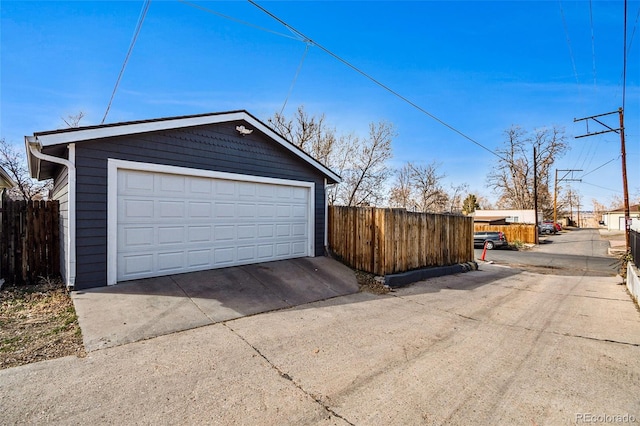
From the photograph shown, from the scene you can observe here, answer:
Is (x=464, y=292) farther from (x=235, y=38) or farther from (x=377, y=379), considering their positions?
(x=235, y=38)

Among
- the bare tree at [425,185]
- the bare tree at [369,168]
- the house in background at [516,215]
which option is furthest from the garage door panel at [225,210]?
the house in background at [516,215]

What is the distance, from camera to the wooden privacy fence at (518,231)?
83.0ft

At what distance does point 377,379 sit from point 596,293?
7.96 metres

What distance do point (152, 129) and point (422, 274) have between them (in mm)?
7650

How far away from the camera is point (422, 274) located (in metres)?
8.75

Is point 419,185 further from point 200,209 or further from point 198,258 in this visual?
point 198,258

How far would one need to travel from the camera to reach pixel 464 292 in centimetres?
739

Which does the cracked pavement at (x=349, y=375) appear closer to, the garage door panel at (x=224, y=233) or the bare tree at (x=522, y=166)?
the garage door panel at (x=224, y=233)

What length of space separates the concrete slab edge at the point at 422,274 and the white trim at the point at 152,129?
4102 millimetres

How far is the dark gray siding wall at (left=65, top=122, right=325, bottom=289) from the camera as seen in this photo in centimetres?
529

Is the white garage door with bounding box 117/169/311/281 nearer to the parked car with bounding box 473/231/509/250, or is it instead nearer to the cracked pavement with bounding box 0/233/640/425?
the cracked pavement with bounding box 0/233/640/425

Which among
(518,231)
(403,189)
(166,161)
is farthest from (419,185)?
(166,161)

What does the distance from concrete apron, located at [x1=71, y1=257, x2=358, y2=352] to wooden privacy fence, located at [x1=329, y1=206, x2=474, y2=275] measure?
3.12ft

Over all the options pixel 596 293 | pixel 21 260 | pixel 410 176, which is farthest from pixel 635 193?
pixel 21 260
